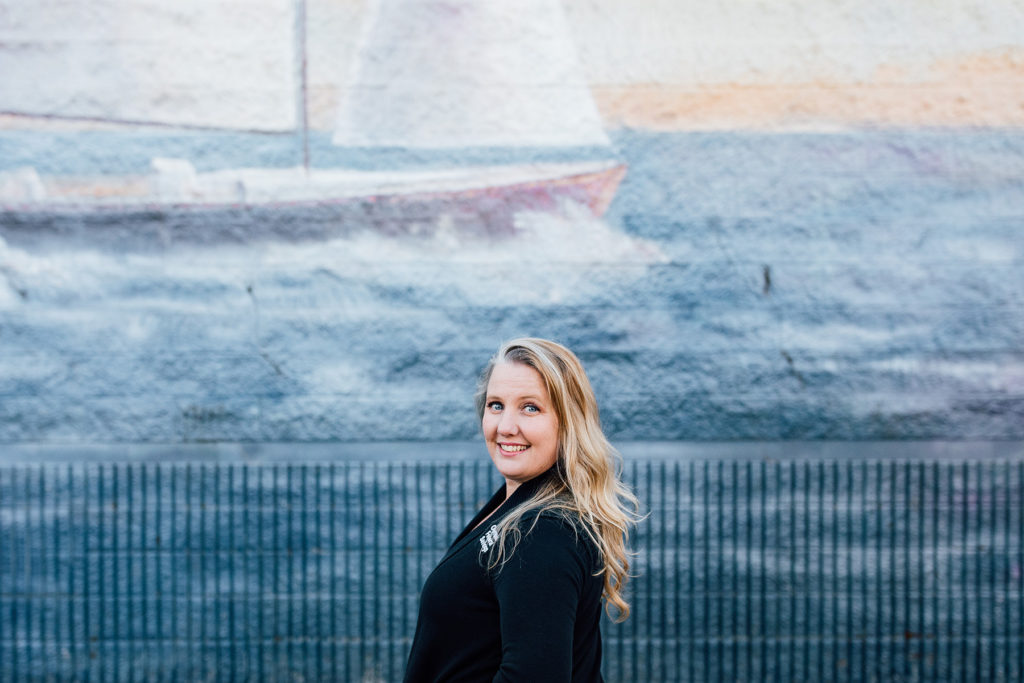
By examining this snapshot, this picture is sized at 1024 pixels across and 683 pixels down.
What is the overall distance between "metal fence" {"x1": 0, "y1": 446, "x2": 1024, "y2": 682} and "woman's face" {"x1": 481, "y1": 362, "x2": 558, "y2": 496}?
132 inches

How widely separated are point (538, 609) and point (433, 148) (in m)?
4.65

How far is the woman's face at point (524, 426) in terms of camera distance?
6.49 feet

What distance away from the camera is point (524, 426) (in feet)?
6.48

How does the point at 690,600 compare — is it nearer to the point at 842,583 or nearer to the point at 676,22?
the point at 842,583

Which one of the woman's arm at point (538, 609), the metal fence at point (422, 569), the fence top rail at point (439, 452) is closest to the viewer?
the woman's arm at point (538, 609)

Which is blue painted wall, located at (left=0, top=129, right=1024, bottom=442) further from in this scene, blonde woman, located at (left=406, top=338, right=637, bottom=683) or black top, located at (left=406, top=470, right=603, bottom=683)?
black top, located at (left=406, top=470, right=603, bottom=683)

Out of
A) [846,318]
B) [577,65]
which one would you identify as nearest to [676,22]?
[577,65]

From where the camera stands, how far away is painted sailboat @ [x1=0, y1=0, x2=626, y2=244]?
5918mm

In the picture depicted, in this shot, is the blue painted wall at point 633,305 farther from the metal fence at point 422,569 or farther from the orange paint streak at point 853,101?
the metal fence at point 422,569

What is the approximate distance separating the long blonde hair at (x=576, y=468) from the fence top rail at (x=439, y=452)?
12.4 feet

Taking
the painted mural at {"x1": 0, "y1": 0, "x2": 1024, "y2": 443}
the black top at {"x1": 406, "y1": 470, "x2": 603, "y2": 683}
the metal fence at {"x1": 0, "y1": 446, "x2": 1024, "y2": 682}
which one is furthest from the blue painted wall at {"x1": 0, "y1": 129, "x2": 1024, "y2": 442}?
the black top at {"x1": 406, "y1": 470, "x2": 603, "y2": 683}

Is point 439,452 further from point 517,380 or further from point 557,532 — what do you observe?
point 557,532

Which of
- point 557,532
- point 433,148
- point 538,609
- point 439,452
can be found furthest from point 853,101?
point 538,609

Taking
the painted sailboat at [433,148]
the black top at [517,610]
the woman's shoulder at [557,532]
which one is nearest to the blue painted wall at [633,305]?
the painted sailboat at [433,148]
